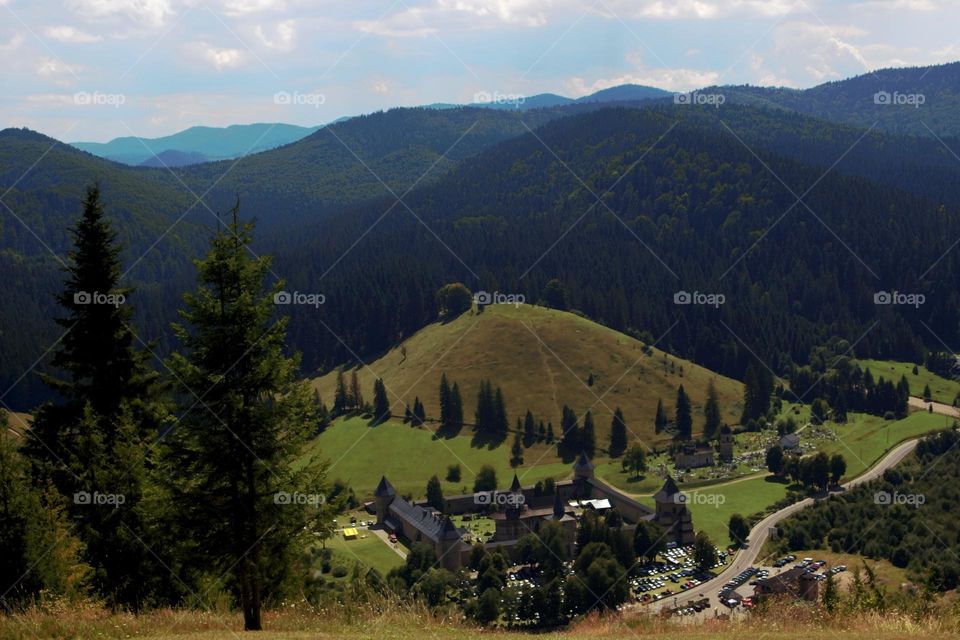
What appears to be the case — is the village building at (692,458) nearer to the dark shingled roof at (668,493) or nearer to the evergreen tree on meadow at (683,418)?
the evergreen tree on meadow at (683,418)

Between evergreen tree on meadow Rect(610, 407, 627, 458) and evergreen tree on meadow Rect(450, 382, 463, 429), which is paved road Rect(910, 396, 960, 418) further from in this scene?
evergreen tree on meadow Rect(450, 382, 463, 429)

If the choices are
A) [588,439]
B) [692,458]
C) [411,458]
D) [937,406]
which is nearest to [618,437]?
[588,439]

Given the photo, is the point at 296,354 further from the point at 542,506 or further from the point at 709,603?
the point at 542,506

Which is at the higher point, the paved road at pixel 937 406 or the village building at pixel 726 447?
the paved road at pixel 937 406

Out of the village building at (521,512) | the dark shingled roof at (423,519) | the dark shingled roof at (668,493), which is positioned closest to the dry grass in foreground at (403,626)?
the village building at (521,512)

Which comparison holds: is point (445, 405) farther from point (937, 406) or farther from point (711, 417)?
point (937, 406)

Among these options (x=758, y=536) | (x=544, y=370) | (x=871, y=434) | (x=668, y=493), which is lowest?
(x=758, y=536)

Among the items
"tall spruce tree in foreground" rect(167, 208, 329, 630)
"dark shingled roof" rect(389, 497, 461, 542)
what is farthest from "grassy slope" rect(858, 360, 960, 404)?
"tall spruce tree in foreground" rect(167, 208, 329, 630)
